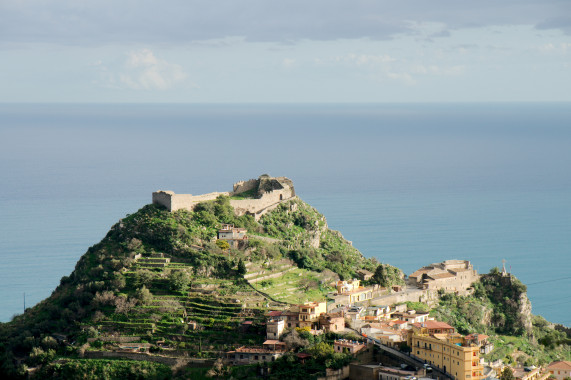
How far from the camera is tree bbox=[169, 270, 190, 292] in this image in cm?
6638

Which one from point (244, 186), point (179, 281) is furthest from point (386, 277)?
point (179, 281)

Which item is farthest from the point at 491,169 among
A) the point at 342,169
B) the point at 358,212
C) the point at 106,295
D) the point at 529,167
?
the point at 106,295

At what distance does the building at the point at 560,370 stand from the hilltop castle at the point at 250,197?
26.7 m

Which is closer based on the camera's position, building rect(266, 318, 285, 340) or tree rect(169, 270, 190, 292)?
building rect(266, 318, 285, 340)

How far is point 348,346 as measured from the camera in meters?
58.7

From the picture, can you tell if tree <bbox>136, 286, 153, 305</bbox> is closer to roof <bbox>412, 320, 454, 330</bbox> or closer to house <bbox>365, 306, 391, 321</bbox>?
house <bbox>365, 306, 391, 321</bbox>

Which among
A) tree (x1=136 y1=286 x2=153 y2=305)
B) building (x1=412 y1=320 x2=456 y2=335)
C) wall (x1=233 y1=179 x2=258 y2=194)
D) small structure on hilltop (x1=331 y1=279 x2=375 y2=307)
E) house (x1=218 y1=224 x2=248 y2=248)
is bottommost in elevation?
building (x1=412 y1=320 x2=456 y2=335)

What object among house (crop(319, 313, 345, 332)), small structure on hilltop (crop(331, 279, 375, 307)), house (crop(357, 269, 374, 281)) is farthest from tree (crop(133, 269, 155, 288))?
house (crop(357, 269, 374, 281))

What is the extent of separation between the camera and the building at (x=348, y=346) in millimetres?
58562

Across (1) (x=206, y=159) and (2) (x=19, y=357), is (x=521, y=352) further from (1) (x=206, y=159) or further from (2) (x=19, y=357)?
(1) (x=206, y=159)

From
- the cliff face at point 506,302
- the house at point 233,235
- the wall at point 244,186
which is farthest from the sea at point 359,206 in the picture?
the house at point 233,235

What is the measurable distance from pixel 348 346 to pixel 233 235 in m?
17.8

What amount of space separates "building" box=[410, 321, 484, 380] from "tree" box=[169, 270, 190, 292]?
16.1m

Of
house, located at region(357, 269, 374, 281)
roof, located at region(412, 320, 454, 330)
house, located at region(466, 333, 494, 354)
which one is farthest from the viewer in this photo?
house, located at region(357, 269, 374, 281)
